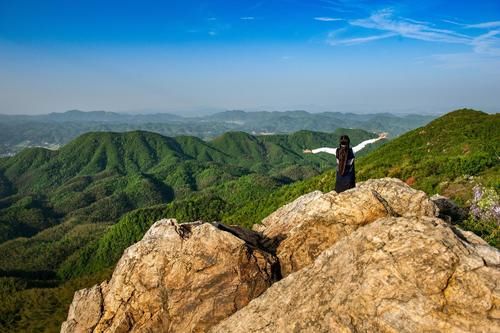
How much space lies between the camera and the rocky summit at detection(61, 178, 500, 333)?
11.7m

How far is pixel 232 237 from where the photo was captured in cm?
1667

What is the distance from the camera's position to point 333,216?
18.2 meters

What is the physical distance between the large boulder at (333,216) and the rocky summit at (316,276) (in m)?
0.05

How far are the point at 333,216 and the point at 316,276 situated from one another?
4.52 m

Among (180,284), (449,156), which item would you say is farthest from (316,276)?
(449,156)

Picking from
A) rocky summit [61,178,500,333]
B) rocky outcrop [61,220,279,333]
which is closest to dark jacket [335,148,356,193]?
rocky summit [61,178,500,333]

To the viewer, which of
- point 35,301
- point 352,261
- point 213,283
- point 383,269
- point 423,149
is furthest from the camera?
point 35,301

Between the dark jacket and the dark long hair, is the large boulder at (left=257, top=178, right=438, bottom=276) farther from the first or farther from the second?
the dark long hair

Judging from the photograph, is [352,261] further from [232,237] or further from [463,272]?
[232,237]

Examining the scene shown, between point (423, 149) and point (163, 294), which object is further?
point (423, 149)

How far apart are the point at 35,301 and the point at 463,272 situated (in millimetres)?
122520

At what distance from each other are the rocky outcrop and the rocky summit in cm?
4

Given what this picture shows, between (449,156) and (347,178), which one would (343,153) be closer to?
(347,178)

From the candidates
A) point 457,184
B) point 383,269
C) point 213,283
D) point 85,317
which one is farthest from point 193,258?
point 457,184
